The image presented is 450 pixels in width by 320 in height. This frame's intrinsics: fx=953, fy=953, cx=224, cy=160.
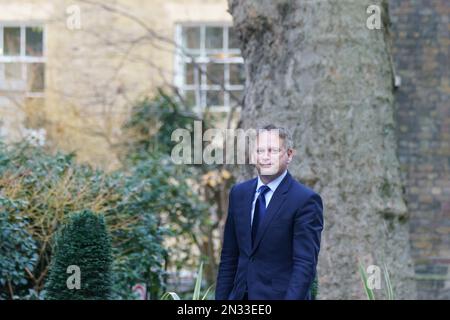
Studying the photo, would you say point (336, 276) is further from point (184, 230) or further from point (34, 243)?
point (184, 230)

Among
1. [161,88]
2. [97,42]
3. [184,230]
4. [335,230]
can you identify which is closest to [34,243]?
[335,230]

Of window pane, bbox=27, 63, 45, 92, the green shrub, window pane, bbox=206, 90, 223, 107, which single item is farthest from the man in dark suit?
window pane, bbox=27, 63, 45, 92

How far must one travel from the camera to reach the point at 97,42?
15.2 meters

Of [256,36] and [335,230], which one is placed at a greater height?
[256,36]

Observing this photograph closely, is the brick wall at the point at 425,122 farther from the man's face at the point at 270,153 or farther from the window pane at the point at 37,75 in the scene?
the man's face at the point at 270,153

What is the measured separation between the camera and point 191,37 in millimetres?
15422

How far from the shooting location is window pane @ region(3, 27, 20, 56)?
15.6m

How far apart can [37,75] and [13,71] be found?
39 centimetres

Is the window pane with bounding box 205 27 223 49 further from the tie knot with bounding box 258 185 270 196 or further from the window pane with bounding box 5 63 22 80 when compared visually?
the tie knot with bounding box 258 185 270 196

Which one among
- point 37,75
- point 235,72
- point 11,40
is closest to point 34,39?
point 11,40

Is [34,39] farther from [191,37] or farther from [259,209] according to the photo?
[259,209]

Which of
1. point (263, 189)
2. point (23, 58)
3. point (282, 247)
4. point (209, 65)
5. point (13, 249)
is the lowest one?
point (13, 249)

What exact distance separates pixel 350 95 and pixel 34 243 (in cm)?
305

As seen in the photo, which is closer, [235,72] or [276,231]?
[276,231]
